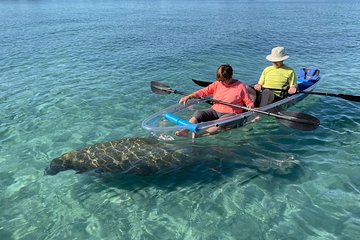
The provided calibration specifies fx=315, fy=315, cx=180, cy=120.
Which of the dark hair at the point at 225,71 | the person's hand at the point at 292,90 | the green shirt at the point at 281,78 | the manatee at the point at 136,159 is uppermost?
the dark hair at the point at 225,71

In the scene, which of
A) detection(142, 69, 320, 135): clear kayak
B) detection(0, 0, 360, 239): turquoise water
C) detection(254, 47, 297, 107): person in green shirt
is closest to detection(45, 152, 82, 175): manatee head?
detection(0, 0, 360, 239): turquoise water

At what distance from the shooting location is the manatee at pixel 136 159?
7320mm

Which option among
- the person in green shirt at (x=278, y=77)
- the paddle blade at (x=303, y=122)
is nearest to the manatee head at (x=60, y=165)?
the paddle blade at (x=303, y=122)

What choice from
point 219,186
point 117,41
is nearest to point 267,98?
point 219,186

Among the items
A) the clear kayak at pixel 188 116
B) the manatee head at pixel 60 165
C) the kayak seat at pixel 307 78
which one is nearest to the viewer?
the manatee head at pixel 60 165

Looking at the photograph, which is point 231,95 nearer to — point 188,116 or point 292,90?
point 188,116

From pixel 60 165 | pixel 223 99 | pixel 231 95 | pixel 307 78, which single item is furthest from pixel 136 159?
pixel 307 78

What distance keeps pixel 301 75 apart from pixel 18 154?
10666mm

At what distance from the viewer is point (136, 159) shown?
7.43 metres

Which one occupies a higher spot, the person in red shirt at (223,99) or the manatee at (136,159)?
the person in red shirt at (223,99)

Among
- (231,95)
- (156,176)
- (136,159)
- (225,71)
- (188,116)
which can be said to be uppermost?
(225,71)

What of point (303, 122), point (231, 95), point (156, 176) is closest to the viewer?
point (156, 176)

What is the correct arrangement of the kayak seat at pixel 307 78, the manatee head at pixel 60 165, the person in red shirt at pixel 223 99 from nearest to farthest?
the manatee head at pixel 60 165, the person in red shirt at pixel 223 99, the kayak seat at pixel 307 78

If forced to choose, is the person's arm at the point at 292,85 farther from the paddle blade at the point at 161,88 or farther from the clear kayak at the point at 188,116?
the paddle blade at the point at 161,88
